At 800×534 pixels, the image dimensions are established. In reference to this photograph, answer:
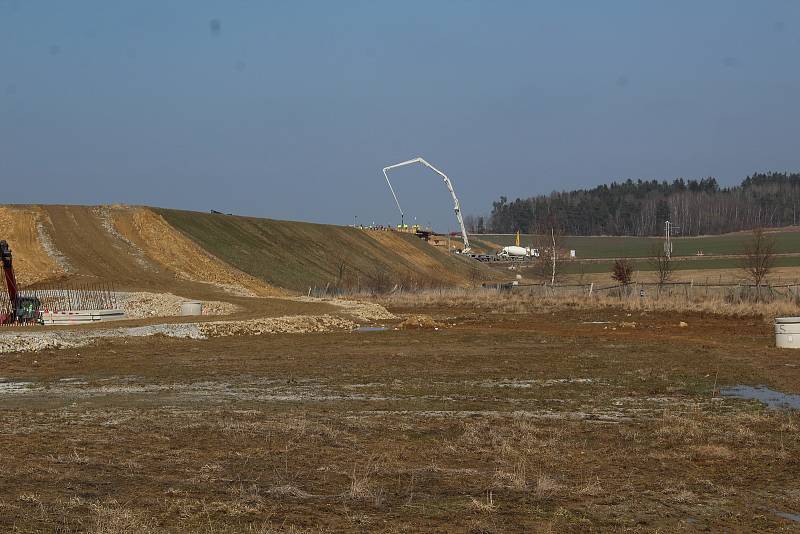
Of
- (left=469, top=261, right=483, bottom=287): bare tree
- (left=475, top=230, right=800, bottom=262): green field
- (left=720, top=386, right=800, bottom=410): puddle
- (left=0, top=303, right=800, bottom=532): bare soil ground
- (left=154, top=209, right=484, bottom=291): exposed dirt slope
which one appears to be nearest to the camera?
(left=0, top=303, right=800, bottom=532): bare soil ground

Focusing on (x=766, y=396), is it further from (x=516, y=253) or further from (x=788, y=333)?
(x=516, y=253)

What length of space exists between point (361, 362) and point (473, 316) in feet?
85.3

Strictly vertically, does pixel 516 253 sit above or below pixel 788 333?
above

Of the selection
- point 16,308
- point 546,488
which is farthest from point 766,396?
point 16,308

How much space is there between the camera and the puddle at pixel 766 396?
17656 millimetres

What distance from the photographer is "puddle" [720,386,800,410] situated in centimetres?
1766

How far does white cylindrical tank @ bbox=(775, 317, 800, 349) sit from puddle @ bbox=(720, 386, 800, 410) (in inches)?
398

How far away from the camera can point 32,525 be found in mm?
8461

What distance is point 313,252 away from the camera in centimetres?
9481

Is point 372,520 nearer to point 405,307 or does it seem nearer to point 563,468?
point 563,468

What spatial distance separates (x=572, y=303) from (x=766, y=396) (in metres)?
40.4

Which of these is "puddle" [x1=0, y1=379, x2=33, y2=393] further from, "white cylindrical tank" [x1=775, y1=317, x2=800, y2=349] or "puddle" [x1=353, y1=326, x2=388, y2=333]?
"white cylindrical tank" [x1=775, y1=317, x2=800, y2=349]

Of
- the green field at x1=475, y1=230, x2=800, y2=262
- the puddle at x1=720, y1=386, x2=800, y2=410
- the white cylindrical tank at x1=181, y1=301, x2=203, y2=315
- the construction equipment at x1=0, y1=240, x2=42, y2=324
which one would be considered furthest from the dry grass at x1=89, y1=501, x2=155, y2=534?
the green field at x1=475, y1=230, x2=800, y2=262

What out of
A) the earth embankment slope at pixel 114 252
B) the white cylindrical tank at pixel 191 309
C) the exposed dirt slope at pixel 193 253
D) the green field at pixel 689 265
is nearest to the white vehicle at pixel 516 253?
Result: the green field at pixel 689 265
